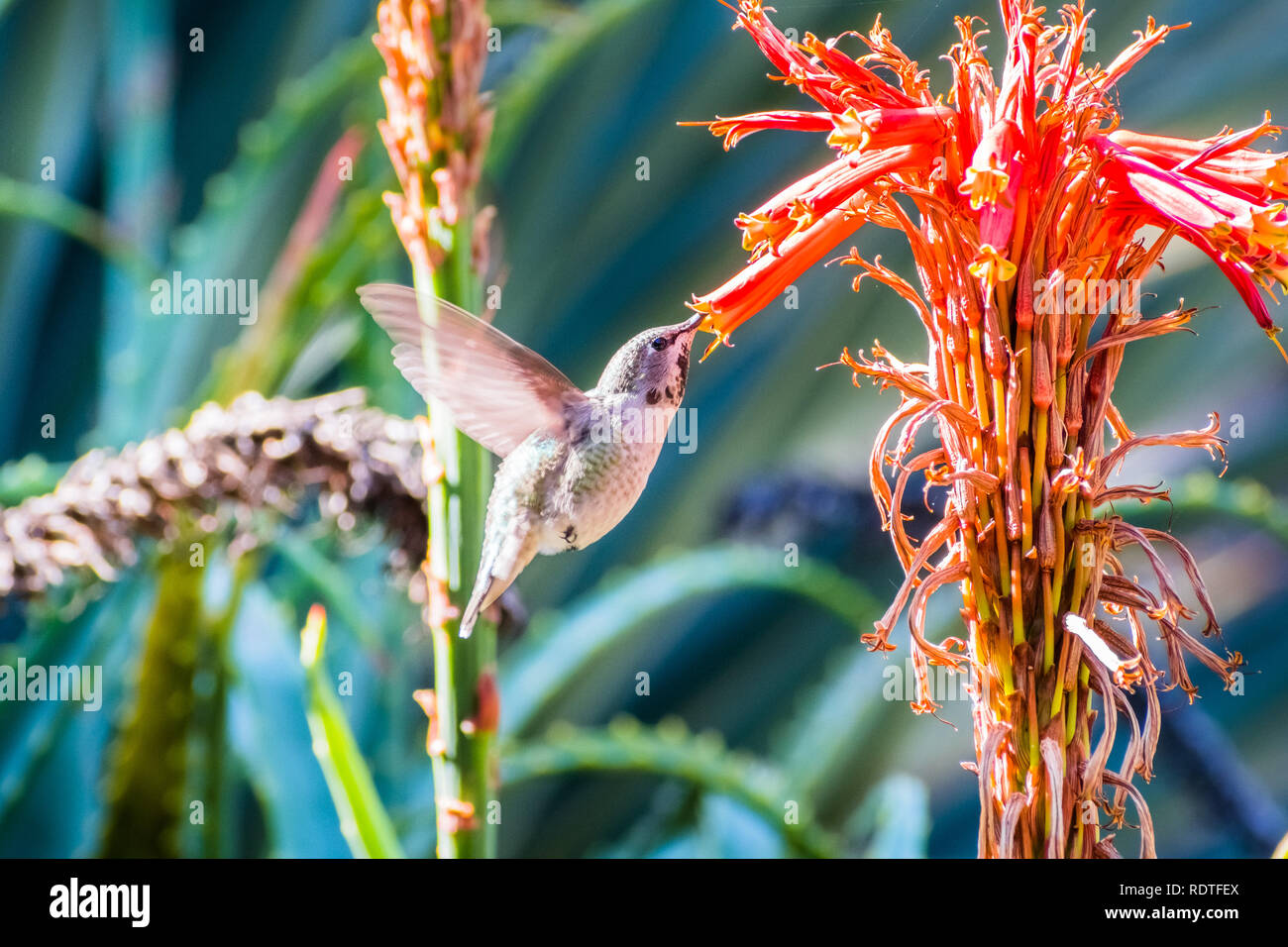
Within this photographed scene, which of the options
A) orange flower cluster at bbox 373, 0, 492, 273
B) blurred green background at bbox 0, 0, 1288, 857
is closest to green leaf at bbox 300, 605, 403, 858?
orange flower cluster at bbox 373, 0, 492, 273

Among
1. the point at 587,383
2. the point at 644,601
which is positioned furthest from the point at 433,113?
the point at 587,383

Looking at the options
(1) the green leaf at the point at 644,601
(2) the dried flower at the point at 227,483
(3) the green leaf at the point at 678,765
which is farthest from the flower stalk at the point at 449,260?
(1) the green leaf at the point at 644,601

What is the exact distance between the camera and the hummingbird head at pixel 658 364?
524 mm

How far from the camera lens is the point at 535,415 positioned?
1.90 feet

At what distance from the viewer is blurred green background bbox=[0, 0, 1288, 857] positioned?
917 millimetres

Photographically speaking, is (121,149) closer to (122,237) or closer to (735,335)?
(122,237)

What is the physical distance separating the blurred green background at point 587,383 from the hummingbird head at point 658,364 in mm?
334

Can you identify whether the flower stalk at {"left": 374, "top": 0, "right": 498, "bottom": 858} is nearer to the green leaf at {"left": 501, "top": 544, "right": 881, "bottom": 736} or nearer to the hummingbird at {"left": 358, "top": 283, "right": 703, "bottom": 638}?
the hummingbird at {"left": 358, "top": 283, "right": 703, "bottom": 638}

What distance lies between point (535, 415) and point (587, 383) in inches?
27.0

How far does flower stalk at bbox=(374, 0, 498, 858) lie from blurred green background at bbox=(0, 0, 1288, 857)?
1.18 ft

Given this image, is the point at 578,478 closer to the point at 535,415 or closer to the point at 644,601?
the point at 535,415

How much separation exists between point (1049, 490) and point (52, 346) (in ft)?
4.36

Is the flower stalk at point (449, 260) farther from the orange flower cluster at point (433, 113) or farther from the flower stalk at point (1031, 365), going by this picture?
the flower stalk at point (1031, 365)

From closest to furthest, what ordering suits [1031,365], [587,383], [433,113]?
[1031,365]
[433,113]
[587,383]
